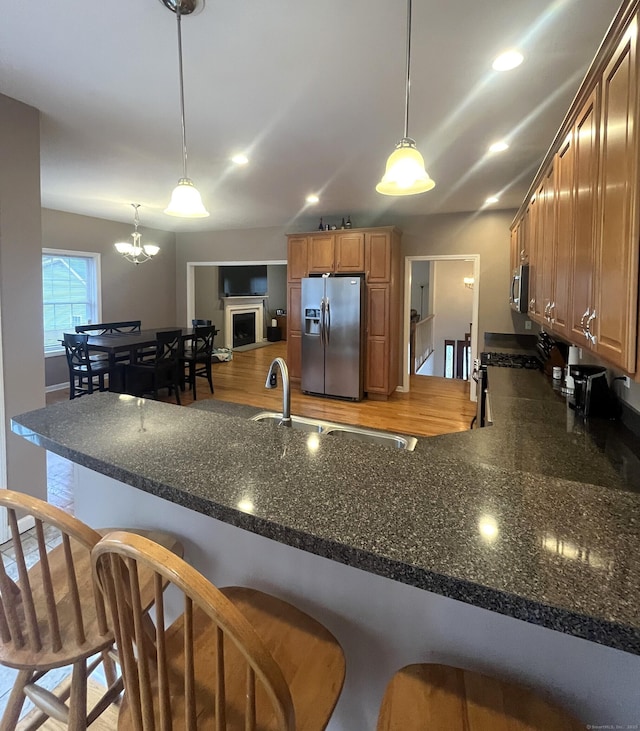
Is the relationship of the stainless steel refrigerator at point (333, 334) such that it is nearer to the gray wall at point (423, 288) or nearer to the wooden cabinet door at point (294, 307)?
the wooden cabinet door at point (294, 307)

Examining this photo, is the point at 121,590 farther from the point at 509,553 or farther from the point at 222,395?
the point at 222,395

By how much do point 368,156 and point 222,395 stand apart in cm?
374

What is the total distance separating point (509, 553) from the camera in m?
0.65

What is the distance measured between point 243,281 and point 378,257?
537cm

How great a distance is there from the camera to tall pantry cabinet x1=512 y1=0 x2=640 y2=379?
1.05 meters

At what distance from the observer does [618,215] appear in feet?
3.72

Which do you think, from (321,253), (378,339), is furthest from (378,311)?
(321,253)

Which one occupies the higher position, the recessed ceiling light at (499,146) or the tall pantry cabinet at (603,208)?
the recessed ceiling light at (499,146)

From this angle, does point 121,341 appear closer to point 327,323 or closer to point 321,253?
point 327,323

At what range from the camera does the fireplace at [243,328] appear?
33.7ft

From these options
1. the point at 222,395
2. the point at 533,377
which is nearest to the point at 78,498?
the point at 533,377

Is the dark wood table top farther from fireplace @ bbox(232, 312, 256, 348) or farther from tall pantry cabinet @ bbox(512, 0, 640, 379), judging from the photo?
fireplace @ bbox(232, 312, 256, 348)

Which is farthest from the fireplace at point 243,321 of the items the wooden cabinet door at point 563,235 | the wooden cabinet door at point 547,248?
the wooden cabinet door at point 563,235

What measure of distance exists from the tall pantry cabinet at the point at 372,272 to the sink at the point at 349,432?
3497mm
